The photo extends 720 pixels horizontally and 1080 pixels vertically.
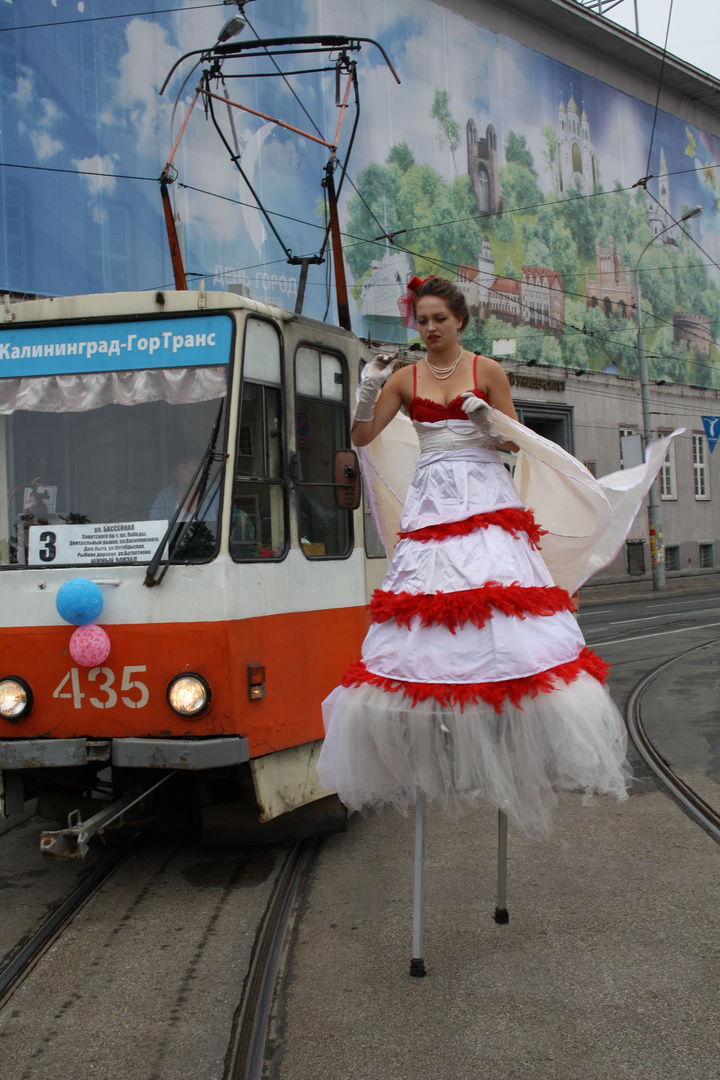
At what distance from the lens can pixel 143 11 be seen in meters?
22.1

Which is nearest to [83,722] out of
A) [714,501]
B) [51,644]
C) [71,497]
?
[51,644]

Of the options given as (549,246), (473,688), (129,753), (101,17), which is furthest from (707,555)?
(473,688)

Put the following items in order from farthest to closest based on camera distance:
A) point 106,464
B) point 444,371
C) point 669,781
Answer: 1. point 669,781
2. point 106,464
3. point 444,371

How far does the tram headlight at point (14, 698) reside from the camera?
4.32 metres

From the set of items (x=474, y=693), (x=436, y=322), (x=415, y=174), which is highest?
(x=415, y=174)

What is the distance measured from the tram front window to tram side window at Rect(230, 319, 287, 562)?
12 cm

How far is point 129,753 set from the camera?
413cm

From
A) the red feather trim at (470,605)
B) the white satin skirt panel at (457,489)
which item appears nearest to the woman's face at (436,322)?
the white satin skirt panel at (457,489)

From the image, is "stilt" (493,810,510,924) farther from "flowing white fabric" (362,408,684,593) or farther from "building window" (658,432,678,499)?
"building window" (658,432,678,499)

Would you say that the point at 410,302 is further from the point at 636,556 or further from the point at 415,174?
the point at 636,556

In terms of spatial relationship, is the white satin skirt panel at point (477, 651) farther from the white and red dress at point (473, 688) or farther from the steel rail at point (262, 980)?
the steel rail at point (262, 980)

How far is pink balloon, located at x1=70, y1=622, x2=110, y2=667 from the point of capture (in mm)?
4164

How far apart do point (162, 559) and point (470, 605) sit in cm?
181

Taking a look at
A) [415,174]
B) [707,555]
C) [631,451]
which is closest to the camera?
[631,451]
